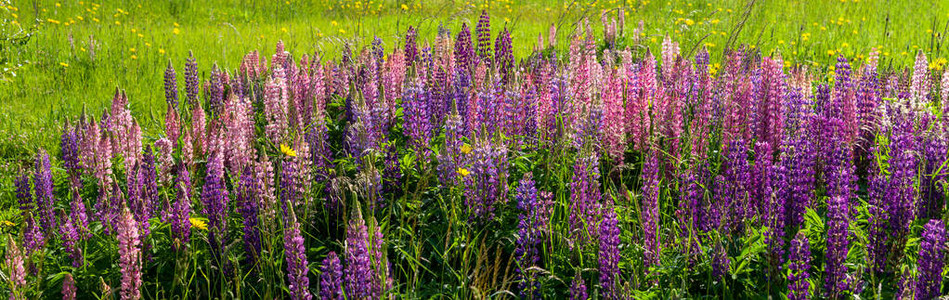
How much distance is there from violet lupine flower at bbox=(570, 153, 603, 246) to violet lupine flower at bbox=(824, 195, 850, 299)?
2.95 ft

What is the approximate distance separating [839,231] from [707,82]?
224 centimetres

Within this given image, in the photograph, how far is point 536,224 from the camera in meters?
3.25

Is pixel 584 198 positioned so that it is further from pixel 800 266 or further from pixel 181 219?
pixel 181 219

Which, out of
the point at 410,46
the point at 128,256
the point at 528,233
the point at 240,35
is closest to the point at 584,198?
the point at 528,233

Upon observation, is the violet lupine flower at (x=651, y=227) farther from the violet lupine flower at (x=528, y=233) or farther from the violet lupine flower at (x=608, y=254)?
the violet lupine flower at (x=528, y=233)

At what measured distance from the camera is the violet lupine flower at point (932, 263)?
2.60 metres

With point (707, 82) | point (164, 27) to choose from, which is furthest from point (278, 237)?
point (164, 27)

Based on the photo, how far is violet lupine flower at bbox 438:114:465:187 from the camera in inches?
144

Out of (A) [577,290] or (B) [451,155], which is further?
(B) [451,155]

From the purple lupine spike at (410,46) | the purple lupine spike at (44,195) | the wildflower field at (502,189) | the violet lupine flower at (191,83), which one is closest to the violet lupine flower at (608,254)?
the wildflower field at (502,189)

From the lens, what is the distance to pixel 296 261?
283 cm

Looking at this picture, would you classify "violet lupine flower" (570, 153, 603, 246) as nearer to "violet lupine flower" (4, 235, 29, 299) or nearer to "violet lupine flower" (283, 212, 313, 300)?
"violet lupine flower" (283, 212, 313, 300)

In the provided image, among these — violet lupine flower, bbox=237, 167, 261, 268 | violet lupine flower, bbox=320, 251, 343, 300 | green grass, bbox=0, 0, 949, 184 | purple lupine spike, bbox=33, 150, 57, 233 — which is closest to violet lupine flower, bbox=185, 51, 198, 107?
green grass, bbox=0, 0, 949, 184

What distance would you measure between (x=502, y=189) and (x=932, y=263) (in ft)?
5.68
